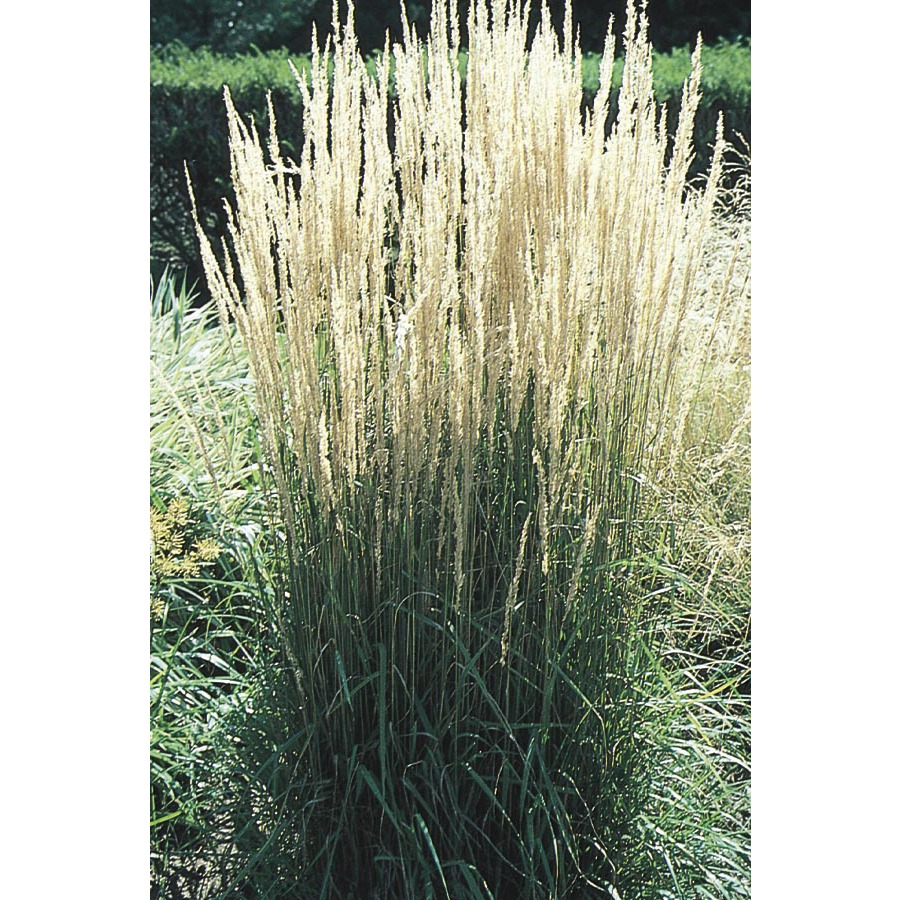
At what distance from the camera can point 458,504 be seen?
2.13m

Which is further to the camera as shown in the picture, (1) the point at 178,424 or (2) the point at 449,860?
(1) the point at 178,424

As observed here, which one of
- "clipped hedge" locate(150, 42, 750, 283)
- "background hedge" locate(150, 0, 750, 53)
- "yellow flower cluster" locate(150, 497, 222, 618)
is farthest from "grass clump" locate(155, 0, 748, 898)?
"background hedge" locate(150, 0, 750, 53)

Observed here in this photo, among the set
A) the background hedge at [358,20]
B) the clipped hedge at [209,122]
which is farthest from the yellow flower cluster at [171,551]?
the background hedge at [358,20]

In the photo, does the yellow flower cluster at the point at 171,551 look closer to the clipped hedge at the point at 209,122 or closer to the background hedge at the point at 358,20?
the clipped hedge at the point at 209,122

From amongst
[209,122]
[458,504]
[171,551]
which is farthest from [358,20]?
[458,504]

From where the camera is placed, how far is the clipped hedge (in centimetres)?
721

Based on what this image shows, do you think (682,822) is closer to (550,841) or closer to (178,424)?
(550,841)

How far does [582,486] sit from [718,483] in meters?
1.30

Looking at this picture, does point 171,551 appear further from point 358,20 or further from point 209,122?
point 358,20

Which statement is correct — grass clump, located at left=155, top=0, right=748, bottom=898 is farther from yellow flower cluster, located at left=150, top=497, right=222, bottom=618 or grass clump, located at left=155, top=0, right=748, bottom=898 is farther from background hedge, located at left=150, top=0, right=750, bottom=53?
background hedge, located at left=150, top=0, right=750, bottom=53

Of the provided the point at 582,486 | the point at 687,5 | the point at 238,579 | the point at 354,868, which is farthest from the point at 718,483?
the point at 687,5

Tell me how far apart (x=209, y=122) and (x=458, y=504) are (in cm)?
586

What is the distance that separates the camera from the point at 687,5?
11109 millimetres

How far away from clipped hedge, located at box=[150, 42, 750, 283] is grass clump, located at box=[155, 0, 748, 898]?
4.98m
